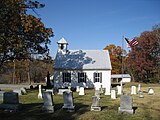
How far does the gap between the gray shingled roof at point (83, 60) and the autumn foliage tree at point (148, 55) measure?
2073 cm

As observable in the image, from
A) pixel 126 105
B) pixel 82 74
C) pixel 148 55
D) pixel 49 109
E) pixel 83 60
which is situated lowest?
pixel 49 109

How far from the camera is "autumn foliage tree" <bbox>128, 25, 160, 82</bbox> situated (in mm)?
54406

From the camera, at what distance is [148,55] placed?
5519 cm

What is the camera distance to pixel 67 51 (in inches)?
1448

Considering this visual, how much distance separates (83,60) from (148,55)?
24.6 meters

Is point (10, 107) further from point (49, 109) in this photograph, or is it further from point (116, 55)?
point (116, 55)

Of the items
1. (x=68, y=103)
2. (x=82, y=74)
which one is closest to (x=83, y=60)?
(x=82, y=74)

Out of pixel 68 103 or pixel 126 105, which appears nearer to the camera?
pixel 126 105

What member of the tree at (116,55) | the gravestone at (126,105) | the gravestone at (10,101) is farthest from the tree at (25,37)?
the tree at (116,55)

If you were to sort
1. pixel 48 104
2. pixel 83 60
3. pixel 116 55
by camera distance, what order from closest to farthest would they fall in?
1. pixel 48 104
2. pixel 83 60
3. pixel 116 55

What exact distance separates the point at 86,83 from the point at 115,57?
36.1 metres

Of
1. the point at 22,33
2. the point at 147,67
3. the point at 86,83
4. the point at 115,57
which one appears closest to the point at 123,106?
the point at 22,33

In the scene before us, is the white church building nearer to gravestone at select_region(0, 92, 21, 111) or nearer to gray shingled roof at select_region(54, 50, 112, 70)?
gray shingled roof at select_region(54, 50, 112, 70)

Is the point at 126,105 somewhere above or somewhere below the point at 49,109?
above
